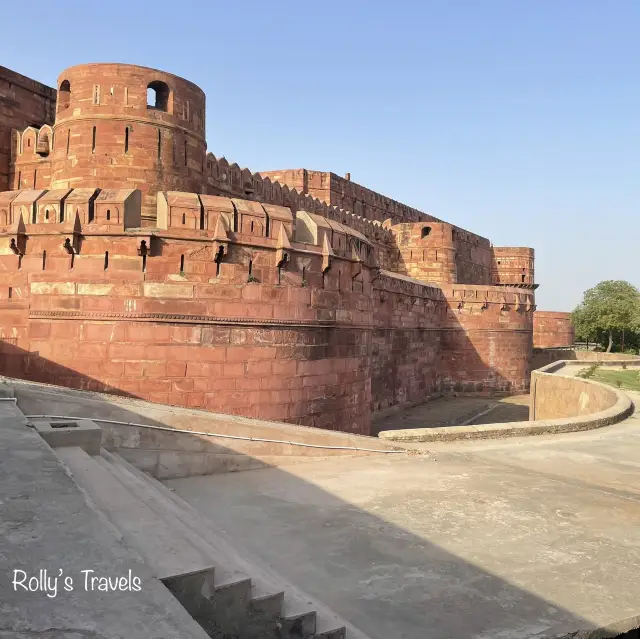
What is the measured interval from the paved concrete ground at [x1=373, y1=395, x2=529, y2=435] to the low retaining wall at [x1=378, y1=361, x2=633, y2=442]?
7.91ft

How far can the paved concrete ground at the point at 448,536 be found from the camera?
333cm

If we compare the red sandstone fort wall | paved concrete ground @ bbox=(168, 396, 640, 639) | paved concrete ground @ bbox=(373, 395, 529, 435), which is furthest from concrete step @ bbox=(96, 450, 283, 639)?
the red sandstone fort wall

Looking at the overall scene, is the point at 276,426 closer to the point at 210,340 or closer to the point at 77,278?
the point at 210,340

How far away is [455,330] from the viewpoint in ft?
84.4

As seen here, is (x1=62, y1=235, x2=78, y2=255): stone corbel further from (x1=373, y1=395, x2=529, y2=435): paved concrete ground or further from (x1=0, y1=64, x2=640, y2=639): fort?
(x1=373, y1=395, x2=529, y2=435): paved concrete ground

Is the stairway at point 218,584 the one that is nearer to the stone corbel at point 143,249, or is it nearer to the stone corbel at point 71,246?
the stone corbel at point 143,249

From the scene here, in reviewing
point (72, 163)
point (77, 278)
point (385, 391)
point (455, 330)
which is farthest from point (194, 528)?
point (455, 330)

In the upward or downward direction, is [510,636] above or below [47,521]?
below

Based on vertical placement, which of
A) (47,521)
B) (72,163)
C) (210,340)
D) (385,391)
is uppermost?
(72,163)

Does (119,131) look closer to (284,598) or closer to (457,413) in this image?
(284,598)

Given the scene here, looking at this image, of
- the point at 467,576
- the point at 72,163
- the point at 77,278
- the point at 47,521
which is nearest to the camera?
the point at 47,521

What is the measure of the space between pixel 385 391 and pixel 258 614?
16.4 m

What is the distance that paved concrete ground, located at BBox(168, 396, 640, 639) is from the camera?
A: 10.9 ft

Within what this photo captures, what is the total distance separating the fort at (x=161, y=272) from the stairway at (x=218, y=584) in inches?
197
